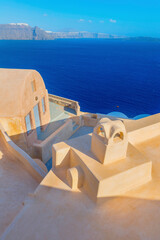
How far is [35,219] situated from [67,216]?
3.87ft

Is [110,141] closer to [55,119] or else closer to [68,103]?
[55,119]

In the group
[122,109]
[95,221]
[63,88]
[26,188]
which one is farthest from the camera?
[63,88]

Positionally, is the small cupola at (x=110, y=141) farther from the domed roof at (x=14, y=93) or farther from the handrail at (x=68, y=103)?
the handrail at (x=68, y=103)

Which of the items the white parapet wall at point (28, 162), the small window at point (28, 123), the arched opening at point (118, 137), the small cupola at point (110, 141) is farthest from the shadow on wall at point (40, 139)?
the arched opening at point (118, 137)

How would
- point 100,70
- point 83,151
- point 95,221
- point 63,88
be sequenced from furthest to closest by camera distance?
point 100,70
point 63,88
point 83,151
point 95,221

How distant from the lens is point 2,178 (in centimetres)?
972

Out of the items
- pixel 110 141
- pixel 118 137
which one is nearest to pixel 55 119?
pixel 118 137

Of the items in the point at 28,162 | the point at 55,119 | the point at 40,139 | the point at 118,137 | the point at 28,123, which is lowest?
the point at 40,139

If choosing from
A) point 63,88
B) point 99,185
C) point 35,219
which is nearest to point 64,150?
point 99,185

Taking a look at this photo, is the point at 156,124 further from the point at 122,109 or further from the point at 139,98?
the point at 139,98

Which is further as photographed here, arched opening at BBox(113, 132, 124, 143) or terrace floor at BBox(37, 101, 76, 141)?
terrace floor at BBox(37, 101, 76, 141)

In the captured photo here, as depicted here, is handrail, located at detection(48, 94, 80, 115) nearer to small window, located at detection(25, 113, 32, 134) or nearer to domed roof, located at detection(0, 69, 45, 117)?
small window, located at detection(25, 113, 32, 134)

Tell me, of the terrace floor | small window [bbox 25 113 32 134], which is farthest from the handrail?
small window [bbox 25 113 32 134]

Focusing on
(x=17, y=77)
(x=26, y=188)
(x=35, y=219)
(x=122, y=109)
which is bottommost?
(x=122, y=109)
